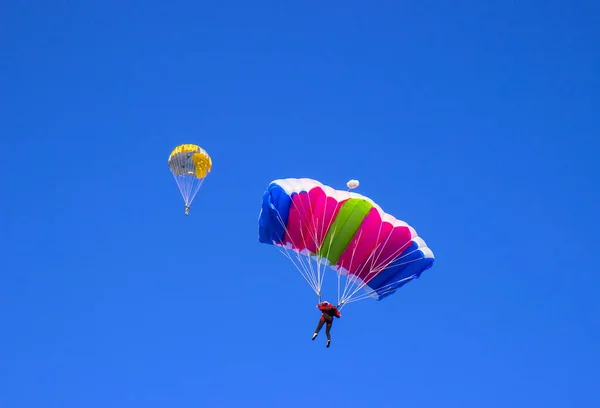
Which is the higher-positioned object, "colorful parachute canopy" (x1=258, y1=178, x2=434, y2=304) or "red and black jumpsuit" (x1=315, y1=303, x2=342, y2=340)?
"colorful parachute canopy" (x1=258, y1=178, x2=434, y2=304)

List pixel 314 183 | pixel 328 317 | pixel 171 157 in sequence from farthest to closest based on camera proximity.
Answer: pixel 171 157
pixel 314 183
pixel 328 317

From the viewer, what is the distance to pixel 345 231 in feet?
83.4

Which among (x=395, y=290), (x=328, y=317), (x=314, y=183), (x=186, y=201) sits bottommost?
(x=328, y=317)

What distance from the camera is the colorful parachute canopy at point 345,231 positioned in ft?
82.8

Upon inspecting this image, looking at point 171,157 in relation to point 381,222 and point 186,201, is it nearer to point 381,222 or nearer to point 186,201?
point 186,201

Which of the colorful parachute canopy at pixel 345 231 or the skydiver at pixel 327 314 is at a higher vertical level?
the colorful parachute canopy at pixel 345 231

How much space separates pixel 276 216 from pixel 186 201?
7448mm

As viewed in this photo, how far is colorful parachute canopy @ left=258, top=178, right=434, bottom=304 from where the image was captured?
25.2 metres

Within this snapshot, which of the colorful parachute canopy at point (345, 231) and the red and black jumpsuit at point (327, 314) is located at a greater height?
the colorful parachute canopy at point (345, 231)

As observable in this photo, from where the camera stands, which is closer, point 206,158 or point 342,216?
point 342,216

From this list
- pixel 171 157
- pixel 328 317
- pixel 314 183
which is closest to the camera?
pixel 328 317

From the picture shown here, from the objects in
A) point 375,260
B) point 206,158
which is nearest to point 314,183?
point 375,260

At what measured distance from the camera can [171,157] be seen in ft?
101

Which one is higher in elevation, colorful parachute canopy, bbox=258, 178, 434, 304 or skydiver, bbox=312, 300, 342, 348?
colorful parachute canopy, bbox=258, 178, 434, 304
